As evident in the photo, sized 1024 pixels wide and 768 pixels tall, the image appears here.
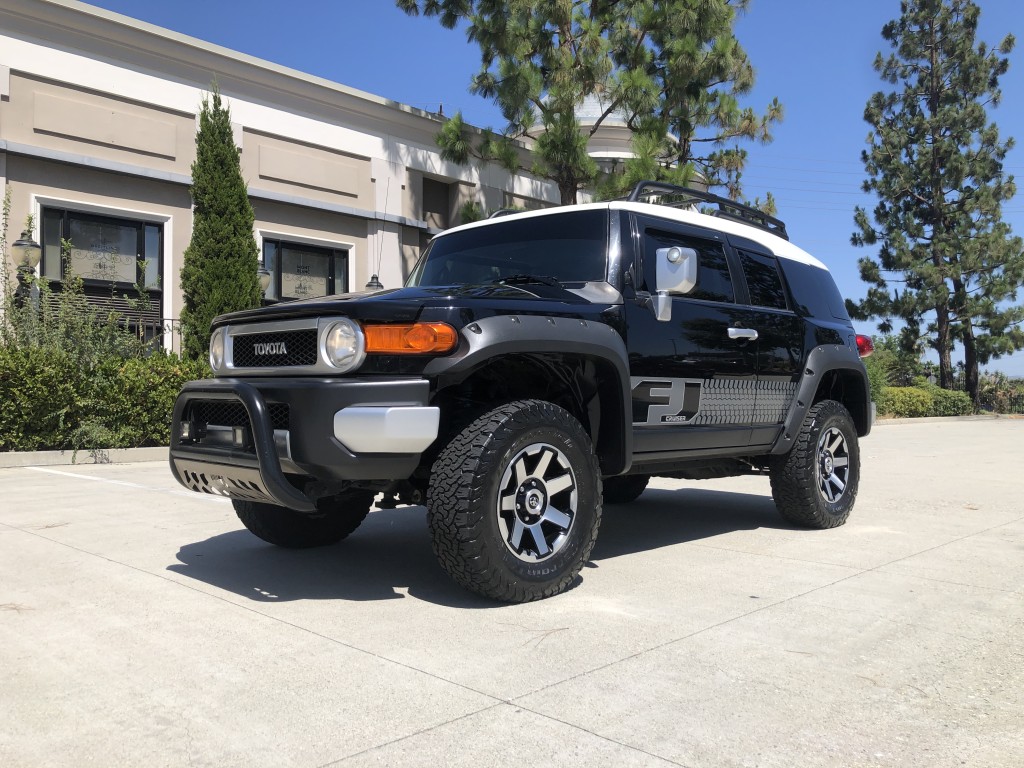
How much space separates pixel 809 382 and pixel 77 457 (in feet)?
28.9

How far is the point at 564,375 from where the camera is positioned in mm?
4469

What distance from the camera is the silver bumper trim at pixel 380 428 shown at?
12.0 ft

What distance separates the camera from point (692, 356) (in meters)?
5.01

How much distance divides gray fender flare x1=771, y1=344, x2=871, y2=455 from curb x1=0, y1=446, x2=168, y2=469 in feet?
28.0

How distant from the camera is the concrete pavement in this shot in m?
2.57

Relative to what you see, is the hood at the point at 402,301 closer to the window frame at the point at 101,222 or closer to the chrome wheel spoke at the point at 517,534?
the chrome wheel spoke at the point at 517,534

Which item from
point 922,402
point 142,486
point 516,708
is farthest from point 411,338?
point 922,402

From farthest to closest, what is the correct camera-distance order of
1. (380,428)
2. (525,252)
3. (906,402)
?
(906,402) < (525,252) < (380,428)

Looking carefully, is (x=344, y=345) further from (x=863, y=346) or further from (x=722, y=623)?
(x=863, y=346)

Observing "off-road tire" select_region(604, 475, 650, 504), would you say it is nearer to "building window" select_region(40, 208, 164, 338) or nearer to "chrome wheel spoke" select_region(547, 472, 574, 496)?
"chrome wheel spoke" select_region(547, 472, 574, 496)

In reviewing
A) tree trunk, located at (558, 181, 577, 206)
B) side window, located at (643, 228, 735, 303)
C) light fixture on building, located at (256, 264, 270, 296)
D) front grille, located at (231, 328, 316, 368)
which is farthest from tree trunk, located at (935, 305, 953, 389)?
front grille, located at (231, 328, 316, 368)

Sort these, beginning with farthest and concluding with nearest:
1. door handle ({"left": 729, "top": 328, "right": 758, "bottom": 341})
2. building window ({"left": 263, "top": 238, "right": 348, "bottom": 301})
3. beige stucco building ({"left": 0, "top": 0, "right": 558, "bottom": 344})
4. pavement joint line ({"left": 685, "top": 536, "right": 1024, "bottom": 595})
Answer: building window ({"left": 263, "top": 238, "right": 348, "bottom": 301}) < beige stucco building ({"left": 0, "top": 0, "right": 558, "bottom": 344}) < door handle ({"left": 729, "top": 328, "right": 758, "bottom": 341}) < pavement joint line ({"left": 685, "top": 536, "right": 1024, "bottom": 595})

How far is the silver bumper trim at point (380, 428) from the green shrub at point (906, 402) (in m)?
26.7

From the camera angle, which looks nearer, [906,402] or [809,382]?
[809,382]
